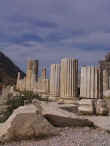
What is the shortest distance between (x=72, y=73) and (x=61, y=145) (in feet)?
25.2

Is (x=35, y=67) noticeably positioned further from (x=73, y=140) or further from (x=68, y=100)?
(x=73, y=140)

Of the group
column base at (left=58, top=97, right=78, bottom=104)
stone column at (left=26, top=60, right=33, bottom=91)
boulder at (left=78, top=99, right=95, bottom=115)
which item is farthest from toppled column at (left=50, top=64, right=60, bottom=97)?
stone column at (left=26, top=60, right=33, bottom=91)

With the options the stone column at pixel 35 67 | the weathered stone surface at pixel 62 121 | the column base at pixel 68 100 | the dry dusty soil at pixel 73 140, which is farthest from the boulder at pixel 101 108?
the stone column at pixel 35 67

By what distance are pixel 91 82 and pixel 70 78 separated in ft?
6.24

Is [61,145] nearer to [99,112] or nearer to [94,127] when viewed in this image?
[94,127]

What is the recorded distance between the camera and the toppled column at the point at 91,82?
9914 millimetres

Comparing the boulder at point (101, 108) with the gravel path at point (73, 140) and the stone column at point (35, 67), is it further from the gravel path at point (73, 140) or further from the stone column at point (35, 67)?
the stone column at point (35, 67)

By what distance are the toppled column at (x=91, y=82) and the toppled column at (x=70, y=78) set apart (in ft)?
4.85

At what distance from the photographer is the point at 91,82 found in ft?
32.7

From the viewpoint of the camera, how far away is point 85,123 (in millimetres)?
5871

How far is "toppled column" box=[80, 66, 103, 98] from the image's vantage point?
390 inches

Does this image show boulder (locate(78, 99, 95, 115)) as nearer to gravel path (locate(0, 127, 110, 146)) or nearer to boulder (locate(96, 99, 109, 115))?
boulder (locate(96, 99, 109, 115))

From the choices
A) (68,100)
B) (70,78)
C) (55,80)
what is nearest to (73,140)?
(68,100)

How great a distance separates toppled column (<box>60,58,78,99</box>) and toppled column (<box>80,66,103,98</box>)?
1.48 meters
